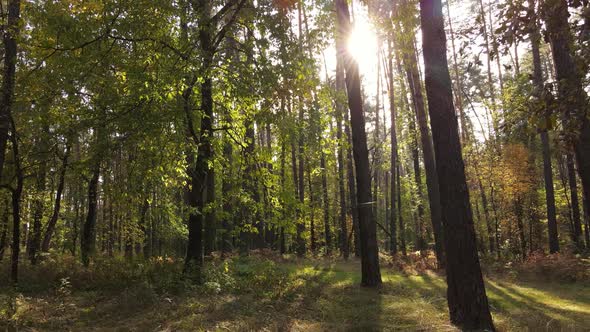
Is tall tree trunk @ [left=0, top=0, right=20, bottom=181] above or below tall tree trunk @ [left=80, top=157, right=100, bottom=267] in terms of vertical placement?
above

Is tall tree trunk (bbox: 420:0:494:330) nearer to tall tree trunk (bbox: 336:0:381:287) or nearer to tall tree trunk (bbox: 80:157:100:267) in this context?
tall tree trunk (bbox: 336:0:381:287)

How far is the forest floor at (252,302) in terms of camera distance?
24.4 feet

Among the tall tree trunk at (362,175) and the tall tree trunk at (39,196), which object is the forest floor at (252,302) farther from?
the tall tree trunk at (39,196)

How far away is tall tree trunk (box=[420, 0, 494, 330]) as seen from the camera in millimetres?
6684

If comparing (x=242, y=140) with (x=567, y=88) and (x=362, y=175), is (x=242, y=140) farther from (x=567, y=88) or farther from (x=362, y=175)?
(x=567, y=88)

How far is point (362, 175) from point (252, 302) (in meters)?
5.42

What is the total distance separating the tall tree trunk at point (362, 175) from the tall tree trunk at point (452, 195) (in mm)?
5046

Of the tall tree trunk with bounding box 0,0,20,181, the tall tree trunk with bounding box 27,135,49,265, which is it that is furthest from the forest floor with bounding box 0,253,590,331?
the tall tree trunk with bounding box 0,0,20,181

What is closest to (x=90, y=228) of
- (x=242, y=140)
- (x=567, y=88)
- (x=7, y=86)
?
(x=7, y=86)

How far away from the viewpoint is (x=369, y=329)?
736 centimetres

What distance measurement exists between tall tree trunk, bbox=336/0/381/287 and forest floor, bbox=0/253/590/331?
66 cm

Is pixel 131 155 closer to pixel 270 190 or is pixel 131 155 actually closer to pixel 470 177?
pixel 270 190

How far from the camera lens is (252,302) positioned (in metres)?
9.05

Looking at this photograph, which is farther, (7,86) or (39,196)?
(39,196)
